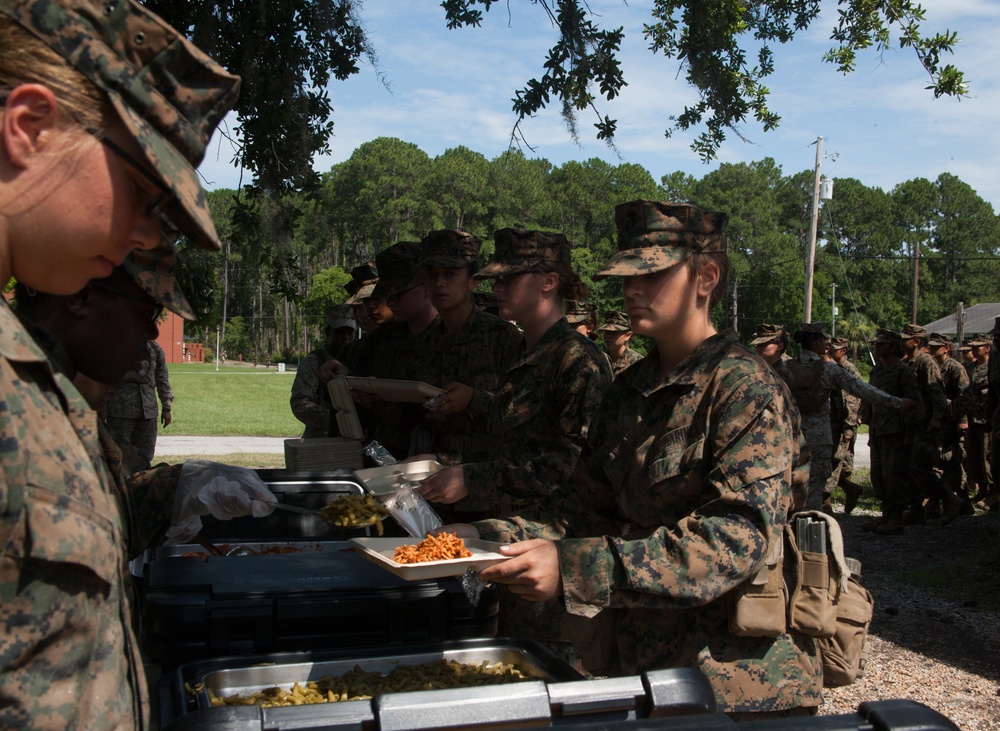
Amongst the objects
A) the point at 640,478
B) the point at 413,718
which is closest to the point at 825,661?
the point at 640,478

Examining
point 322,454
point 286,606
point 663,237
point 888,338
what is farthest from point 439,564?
point 888,338

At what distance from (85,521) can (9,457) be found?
→ 0.13 meters

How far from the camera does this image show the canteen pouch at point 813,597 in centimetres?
229

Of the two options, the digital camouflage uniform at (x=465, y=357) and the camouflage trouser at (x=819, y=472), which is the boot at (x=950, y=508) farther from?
the digital camouflage uniform at (x=465, y=357)

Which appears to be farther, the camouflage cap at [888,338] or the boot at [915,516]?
the camouflage cap at [888,338]

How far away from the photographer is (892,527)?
33.2 ft

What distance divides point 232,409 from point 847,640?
76.8ft

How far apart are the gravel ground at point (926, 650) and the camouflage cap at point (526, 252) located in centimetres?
265

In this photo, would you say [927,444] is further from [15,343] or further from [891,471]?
[15,343]

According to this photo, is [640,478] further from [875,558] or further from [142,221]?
[875,558]

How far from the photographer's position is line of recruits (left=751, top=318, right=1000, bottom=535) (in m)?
9.76

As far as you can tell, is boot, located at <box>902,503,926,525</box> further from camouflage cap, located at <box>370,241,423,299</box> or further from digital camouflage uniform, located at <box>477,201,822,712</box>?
digital camouflage uniform, located at <box>477,201,822,712</box>

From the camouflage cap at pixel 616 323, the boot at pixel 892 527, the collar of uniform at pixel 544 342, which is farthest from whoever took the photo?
the camouflage cap at pixel 616 323

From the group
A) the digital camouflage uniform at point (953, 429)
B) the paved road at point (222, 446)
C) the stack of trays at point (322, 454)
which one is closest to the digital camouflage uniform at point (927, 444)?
the digital camouflage uniform at point (953, 429)
